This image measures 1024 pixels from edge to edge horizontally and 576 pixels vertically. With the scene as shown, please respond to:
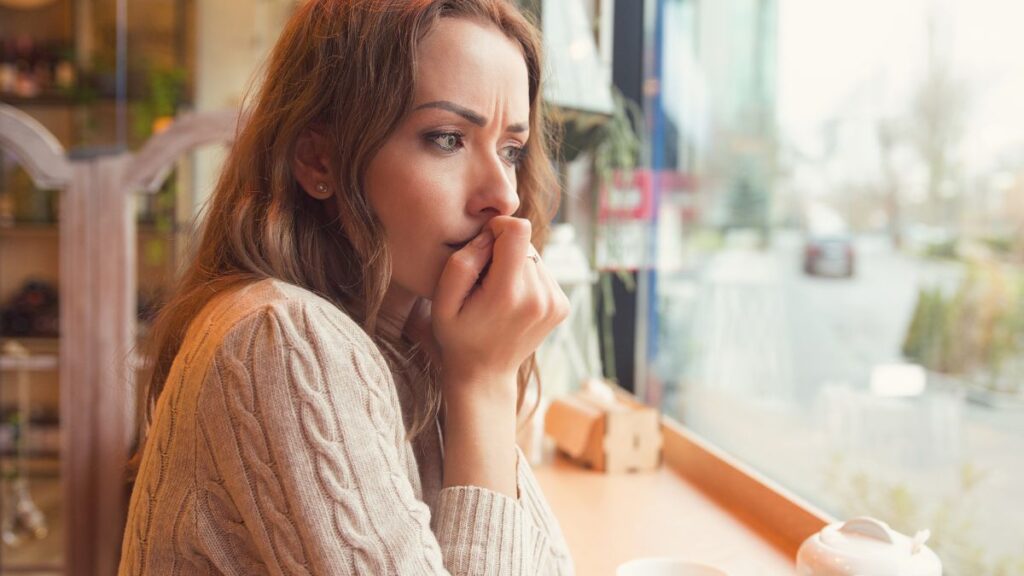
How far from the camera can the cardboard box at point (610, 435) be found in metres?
1.66

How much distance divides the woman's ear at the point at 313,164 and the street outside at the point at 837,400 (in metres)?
0.94

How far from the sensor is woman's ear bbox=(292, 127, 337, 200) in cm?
89

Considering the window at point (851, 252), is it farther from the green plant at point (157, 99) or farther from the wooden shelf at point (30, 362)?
the green plant at point (157, 99)

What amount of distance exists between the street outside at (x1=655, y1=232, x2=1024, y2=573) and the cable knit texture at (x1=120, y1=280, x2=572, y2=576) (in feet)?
2.63

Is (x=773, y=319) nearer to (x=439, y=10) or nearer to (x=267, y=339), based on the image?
(x=439, y=10)

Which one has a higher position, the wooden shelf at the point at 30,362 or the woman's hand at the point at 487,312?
the woman's hand at the point at 487,312

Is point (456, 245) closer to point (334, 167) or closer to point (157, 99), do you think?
point (334, 167)

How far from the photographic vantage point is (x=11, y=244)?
415cm

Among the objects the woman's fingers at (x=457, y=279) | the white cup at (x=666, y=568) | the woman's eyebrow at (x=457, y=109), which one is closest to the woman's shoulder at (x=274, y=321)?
the woman's fingers at (x=457, y=279)

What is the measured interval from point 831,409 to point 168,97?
371 cm

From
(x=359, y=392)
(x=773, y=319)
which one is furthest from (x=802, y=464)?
(x=359, y=392)

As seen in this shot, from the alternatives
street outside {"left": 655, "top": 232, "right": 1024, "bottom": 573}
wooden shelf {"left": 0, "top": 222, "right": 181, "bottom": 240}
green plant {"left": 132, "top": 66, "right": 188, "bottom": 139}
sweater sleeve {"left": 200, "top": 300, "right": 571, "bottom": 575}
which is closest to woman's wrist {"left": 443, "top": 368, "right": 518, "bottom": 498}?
sweater sleeve {"left": 200, "top": 300, "right": 571, "bottom": 575}

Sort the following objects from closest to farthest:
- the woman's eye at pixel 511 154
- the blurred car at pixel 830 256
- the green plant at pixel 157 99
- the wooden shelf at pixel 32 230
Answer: the woman's eye at pixel 511 154, the blurred car at pixel 830 256, the wooden shelf at pixel 32 230, the green plant at pixel 157 99

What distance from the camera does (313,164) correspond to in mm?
900
